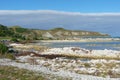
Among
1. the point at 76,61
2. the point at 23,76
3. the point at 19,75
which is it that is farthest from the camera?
the point at 76,61

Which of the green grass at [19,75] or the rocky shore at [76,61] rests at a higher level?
the green grass at [19,75]

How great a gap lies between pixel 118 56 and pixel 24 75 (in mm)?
28746

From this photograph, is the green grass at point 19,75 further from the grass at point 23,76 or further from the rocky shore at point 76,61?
the rocky shore at point 76,61

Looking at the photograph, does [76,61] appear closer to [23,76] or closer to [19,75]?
[19,75]

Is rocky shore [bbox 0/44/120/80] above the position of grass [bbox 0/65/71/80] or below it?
below

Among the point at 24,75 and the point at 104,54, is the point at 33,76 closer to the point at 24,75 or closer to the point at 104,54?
the point at 24,75

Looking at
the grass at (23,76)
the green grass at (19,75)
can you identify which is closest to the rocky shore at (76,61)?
the grass at (23,76)

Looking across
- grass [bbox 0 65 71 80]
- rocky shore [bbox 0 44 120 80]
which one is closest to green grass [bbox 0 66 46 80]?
grass [bbox 0 65 71 80]

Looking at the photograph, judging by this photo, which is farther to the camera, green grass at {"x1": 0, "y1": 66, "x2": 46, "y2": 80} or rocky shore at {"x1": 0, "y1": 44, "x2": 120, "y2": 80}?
rocky shore at {"x1": 0, "y1": 44, "x2": 120, "y2": 80}

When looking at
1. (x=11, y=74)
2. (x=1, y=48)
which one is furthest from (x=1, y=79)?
(x=1, y=48)

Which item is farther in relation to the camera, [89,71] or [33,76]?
[89,71]

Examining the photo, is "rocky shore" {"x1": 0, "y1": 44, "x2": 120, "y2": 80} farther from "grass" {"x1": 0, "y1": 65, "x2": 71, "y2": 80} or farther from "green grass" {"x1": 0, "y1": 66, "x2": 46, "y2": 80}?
"green grass" {"x1": 0, "y1": 66, "x2": 46, "y2": 80}

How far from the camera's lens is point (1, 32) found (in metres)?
152

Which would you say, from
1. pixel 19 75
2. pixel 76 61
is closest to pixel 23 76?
pixel 19 75
